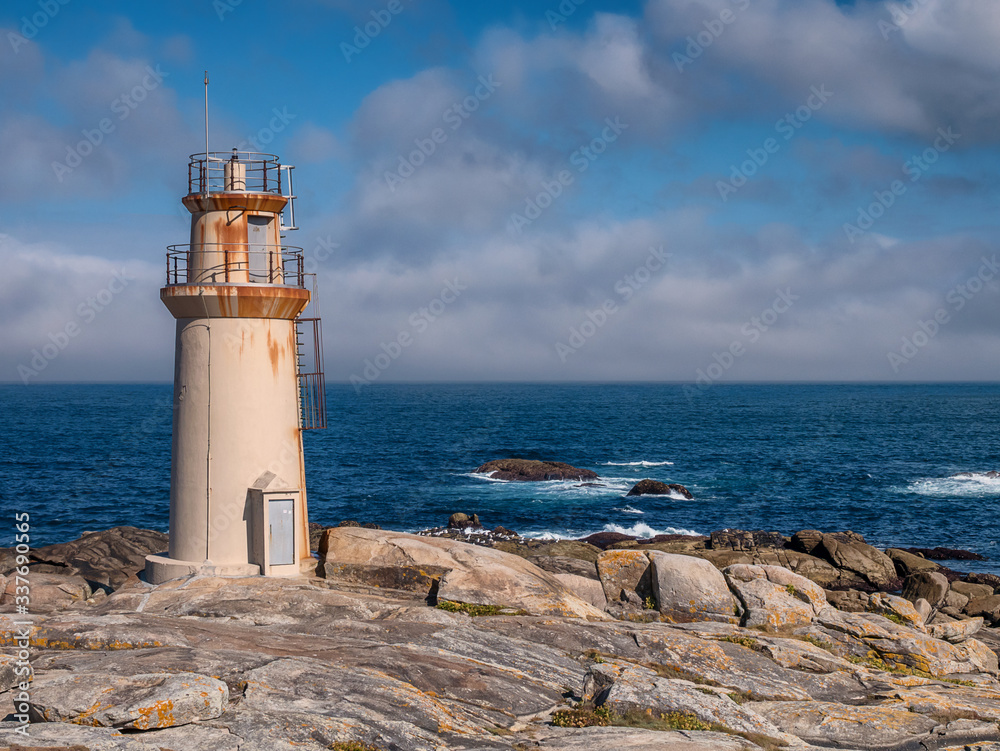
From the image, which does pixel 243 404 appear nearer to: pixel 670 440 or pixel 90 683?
pixel 90 683

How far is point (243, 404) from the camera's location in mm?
20312

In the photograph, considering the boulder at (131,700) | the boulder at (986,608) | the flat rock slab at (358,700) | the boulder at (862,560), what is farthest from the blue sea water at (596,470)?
the boulder at (131,700)

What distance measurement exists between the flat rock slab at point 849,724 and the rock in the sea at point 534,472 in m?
52.8

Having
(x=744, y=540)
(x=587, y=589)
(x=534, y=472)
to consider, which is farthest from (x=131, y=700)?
(x=534, y=472)

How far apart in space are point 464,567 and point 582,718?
7401 mm

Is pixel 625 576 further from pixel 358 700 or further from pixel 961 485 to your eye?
pixel 961 485

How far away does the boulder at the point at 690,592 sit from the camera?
21.0 meters

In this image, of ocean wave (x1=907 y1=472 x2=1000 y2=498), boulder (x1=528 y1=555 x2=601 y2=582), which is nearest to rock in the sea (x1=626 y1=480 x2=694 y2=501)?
ocean wave (x1=907 y1=472 x2=1000 y2=498)

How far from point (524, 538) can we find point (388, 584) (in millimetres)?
27526

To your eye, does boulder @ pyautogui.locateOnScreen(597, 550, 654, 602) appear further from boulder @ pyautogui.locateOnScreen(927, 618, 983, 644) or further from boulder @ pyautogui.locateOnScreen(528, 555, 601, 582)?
boulder @ pyautogui.locateOnScreen(927, 618, 983, 644)

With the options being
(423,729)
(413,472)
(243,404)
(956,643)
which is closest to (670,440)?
(413,472)

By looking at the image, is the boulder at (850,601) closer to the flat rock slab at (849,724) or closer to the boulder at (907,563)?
the flat rock slab at (849,724)

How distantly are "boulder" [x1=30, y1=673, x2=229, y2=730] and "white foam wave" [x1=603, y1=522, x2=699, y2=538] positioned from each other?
38536mm

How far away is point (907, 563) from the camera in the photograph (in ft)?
135
